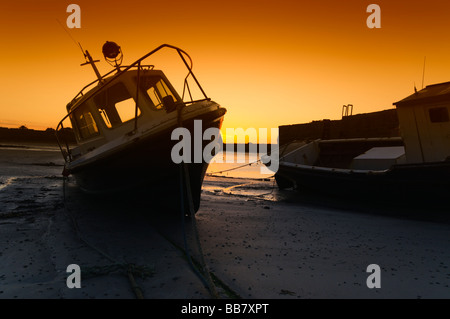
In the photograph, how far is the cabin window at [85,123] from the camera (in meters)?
7.30

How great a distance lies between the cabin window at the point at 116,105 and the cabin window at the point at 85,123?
0.52 metres

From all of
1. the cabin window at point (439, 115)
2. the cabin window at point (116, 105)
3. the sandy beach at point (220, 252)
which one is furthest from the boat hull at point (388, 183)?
the cabin window at point (116, 105)

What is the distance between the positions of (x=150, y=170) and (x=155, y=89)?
2.20 meters

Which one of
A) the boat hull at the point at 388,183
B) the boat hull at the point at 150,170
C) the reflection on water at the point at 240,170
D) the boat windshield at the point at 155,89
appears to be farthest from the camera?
the reflection on water at the point at 240,170

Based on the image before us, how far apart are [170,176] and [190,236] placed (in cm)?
122

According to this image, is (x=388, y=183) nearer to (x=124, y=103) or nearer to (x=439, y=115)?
(x=439, y=115)

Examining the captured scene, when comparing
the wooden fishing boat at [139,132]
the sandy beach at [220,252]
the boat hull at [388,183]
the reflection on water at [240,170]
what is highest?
the wooden fishing boat at [139,132]

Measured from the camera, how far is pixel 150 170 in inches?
224

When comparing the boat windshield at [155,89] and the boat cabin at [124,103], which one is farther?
the boat windshield at [155,89]

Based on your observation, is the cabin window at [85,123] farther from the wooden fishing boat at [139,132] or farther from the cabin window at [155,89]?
the cabin window at [155,89]

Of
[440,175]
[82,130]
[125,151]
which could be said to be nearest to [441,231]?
[440,175]

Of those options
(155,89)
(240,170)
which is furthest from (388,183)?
(240,170)
